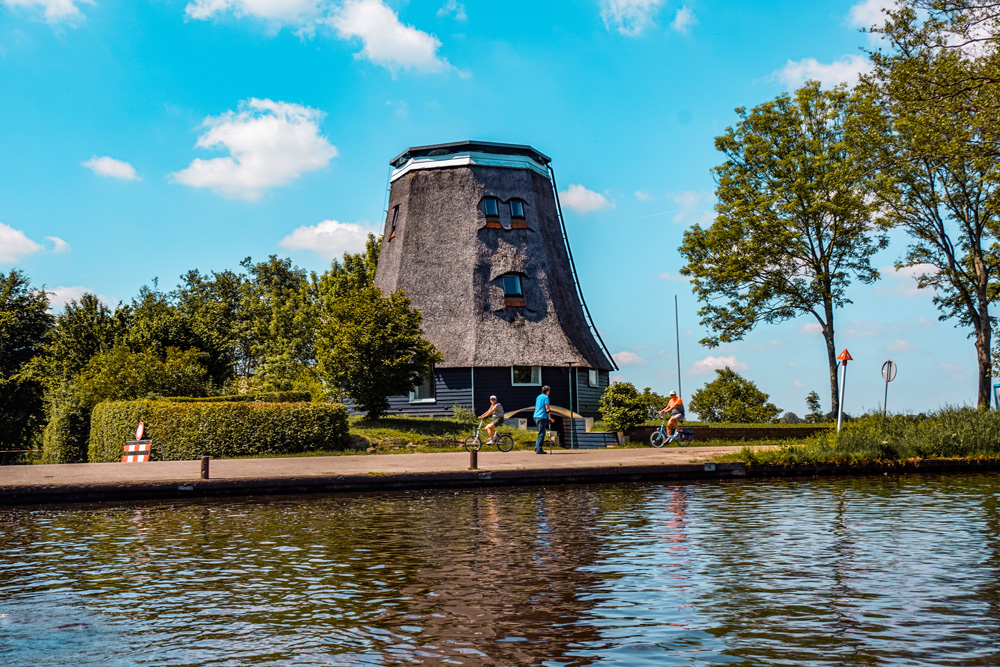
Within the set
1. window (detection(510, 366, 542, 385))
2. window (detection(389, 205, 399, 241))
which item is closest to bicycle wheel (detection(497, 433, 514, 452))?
window (detection(510, 366, 542, 385))

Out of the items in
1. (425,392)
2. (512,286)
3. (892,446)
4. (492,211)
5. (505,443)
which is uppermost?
(492,211)

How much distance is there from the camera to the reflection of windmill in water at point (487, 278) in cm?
3991

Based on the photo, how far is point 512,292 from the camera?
4250cm

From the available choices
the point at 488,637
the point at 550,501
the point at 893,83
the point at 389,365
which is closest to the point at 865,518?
the point at 550,501

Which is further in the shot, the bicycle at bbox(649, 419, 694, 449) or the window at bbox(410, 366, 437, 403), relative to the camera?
the window at bbox(410, 366, 437, 403)

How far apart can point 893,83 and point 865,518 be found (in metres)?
16.9

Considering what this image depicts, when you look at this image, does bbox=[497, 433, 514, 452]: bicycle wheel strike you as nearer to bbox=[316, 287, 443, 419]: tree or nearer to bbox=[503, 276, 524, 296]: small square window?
bbox=[316, 287, 443, 419]: tree

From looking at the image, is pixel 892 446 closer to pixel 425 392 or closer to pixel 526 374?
pixel 526 374

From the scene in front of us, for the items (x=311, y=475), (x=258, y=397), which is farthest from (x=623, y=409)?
(x=311, y=475)

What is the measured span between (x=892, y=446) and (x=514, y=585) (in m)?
14.8

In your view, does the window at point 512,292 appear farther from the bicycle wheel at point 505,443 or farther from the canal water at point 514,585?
the canal water at point 514,585

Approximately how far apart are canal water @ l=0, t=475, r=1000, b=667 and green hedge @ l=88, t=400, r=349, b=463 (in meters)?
13.3

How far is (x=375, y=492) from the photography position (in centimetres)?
1705

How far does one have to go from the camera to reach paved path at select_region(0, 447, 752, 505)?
16172 millimetres
